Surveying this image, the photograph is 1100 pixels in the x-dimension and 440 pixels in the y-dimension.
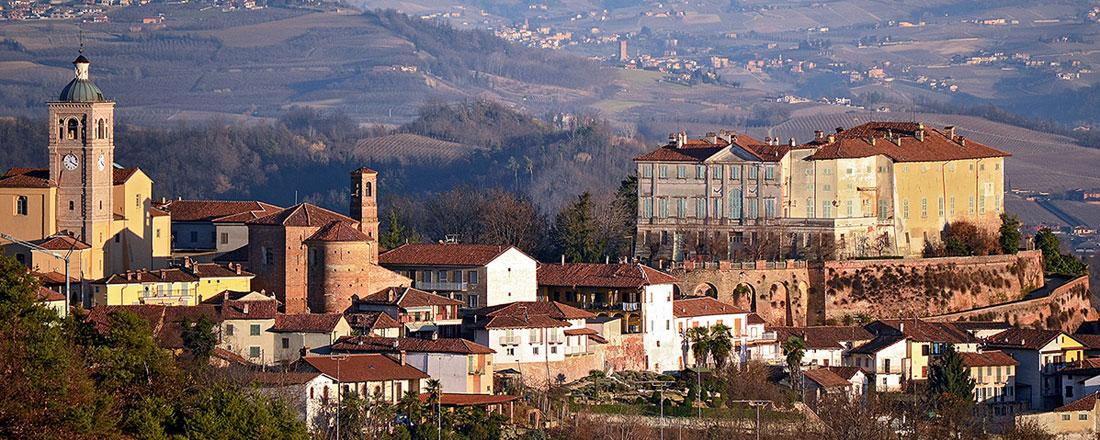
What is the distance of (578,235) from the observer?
78.4 metres

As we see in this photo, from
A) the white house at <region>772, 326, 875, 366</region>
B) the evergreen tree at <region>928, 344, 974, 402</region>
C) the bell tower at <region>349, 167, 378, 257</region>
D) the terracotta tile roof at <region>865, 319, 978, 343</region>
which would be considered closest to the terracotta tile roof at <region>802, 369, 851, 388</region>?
the white house at <region>772, 326, 875, 366</region>

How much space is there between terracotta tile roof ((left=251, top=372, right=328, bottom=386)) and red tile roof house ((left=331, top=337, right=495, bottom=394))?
3487mm

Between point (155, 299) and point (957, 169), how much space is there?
84.0 ft

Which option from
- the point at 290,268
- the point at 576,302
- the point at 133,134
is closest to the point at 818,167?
the point at 576,302

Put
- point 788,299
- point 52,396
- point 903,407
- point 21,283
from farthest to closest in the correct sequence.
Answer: point 788,299 → point 903,407 → point 21,283 → point 52,396

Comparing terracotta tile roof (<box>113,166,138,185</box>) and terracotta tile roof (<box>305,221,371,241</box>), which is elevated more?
terracotta tile roof (<box>113,166,138,185</box>)

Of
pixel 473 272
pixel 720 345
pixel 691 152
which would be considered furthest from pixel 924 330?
pixel 473 272

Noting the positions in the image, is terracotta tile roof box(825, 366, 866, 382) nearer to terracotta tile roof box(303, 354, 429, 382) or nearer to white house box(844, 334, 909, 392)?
white house box(844, 334, 909, 392)

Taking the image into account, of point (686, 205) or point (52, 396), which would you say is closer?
point (52, 396)

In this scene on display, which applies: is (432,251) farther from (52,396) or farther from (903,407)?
(52,396)

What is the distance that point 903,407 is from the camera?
2537 inches

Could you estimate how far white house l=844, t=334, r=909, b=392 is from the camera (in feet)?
224

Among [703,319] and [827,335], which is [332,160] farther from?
[703,319]

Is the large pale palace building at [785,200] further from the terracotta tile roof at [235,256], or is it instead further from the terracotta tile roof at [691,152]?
the terracotta tile roof at [235,256]
